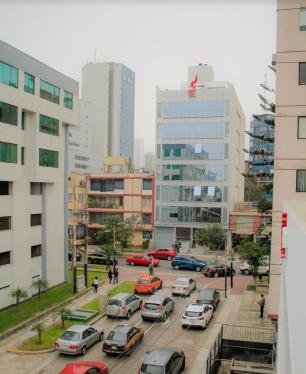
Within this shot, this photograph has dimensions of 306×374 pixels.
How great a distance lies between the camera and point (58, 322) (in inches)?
764

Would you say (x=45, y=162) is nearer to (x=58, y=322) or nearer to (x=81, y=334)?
(x=58, y=322)

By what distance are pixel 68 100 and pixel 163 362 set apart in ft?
56.5

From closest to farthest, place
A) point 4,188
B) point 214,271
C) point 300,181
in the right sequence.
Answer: point 300,181
point 4,188
point 214,271

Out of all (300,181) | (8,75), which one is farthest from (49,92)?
(300,181)

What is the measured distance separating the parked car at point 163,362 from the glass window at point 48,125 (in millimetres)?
Result: 14097

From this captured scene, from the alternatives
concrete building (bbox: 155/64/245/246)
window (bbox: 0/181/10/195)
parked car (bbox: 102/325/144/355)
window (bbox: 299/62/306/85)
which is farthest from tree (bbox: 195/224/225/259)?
parked car (bbox: 102/325/144/355)

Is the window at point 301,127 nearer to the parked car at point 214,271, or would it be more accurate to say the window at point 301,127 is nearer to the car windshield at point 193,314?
the car windshield at point 193,314

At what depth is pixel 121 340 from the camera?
51.5ft

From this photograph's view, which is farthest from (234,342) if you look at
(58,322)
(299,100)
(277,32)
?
(277,32)

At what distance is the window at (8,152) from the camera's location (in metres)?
20.2

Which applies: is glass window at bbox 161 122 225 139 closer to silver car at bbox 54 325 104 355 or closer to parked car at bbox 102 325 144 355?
parked car at bbox 102 325 144 355

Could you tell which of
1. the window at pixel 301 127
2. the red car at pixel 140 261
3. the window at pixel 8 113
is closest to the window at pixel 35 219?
the window at pixel 8 113

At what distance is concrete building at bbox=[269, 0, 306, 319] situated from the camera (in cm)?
1759

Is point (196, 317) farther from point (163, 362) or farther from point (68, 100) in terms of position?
point (68, 100)
